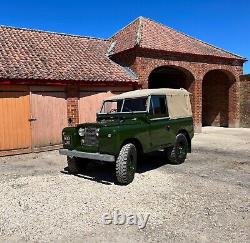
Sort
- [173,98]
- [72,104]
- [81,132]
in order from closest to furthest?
[81,132]
[173,98]
[72,104]

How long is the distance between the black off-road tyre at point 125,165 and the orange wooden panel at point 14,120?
5758 millimetres

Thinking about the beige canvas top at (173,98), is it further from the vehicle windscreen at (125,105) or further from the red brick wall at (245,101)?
the red brick wall at (245,101)

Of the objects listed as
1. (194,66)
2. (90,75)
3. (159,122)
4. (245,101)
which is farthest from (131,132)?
(245,101)

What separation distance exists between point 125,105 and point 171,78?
11789mm

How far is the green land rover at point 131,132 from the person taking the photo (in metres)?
7.16

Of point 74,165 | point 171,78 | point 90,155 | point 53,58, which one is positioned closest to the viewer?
point 90,155

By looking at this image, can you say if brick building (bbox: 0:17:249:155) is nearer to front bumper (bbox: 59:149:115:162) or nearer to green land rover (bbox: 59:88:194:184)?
green land rover (bbox: 59:88:194:184)

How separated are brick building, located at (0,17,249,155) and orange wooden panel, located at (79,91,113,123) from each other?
0.14ft

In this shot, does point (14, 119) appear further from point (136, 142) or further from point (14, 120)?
point (136, 142)

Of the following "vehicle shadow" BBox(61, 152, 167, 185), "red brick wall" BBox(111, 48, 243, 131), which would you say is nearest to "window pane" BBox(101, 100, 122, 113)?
"vehicle shadow" BBox(61, 152, 167, 185)

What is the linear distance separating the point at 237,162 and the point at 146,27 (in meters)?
10.2

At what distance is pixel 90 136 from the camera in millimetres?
7672

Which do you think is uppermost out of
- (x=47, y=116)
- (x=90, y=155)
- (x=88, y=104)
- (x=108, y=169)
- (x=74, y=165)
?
(x=88, y=104)

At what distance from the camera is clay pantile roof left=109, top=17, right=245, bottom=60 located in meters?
15.7
